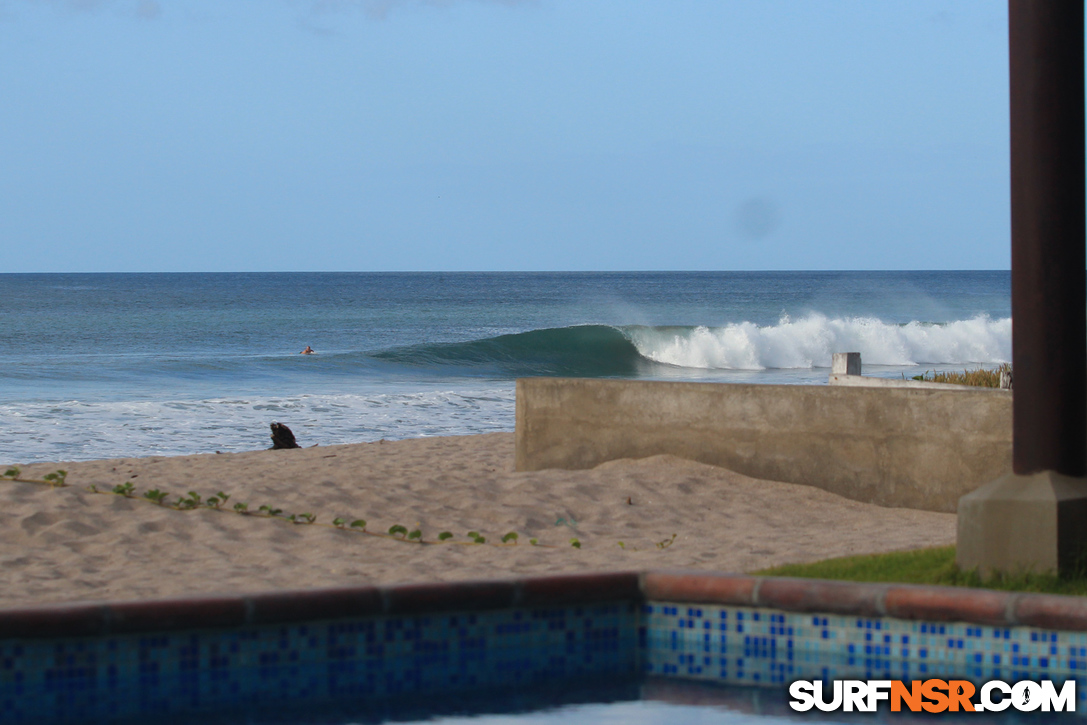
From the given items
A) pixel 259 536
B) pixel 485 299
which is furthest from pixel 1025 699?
pixel 485 299

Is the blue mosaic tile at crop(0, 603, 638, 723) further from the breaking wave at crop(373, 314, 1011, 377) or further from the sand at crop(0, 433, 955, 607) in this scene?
the breaking wave at crop(373, 314, 1011, 377)

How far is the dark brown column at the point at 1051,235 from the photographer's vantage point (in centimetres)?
505

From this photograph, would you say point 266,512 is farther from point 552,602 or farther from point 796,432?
point 796,432

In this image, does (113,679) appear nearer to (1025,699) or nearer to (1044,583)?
(1025,699)

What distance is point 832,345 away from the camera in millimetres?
34438

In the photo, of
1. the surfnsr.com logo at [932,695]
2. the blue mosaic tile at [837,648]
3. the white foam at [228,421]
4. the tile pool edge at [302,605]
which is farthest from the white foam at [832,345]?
the surfnsr.com logo at [932,695]

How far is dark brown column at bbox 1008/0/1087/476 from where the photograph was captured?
505 cm

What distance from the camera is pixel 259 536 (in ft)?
23.0

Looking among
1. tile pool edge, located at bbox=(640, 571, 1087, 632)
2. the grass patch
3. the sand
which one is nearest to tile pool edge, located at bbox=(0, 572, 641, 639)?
tile pool edge, located at bbox=(640, 571, 1087, 632)

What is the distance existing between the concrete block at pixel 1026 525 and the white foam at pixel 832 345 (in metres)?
28.0

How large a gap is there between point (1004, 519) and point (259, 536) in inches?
167

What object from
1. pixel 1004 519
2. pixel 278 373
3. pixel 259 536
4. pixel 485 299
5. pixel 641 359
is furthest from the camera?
pixel 485 299

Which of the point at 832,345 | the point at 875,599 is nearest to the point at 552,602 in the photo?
the point at 875,599

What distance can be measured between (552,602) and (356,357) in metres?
28.8
